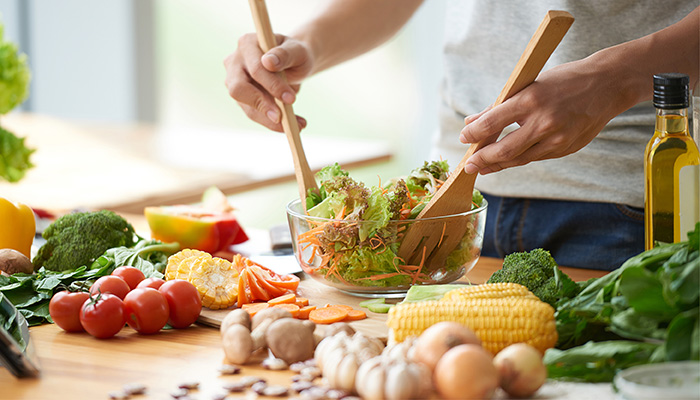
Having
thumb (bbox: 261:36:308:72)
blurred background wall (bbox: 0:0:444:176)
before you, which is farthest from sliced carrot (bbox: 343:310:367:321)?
blurred background wall (bbox: 0:0:444:176)

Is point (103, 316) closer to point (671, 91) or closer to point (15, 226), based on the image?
point (15, 226)

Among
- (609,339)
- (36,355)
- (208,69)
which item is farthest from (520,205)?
(208,69)

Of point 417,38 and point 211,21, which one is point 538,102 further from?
point 211,21

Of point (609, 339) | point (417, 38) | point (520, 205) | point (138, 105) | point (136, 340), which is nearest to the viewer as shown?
point (609, 339)

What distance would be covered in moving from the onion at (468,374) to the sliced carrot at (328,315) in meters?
0.40

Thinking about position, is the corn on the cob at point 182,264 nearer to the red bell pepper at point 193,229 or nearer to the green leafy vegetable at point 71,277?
the green leafy vegetable at point 71,277

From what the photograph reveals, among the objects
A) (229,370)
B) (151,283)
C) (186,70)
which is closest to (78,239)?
(151,283)

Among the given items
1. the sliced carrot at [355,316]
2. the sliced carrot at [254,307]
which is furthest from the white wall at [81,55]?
the sliced carrot at [355,316]

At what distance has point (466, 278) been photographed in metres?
1.49

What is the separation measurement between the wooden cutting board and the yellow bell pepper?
514 millimetres

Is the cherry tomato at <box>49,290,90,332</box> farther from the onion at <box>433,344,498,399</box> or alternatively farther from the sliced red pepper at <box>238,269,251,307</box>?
the onion at <box>433,344,498,399</box>

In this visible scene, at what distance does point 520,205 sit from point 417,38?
4457 mm

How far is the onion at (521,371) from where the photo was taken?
2.84 feet

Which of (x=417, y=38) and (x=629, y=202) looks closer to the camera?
(x=629, y=202)
